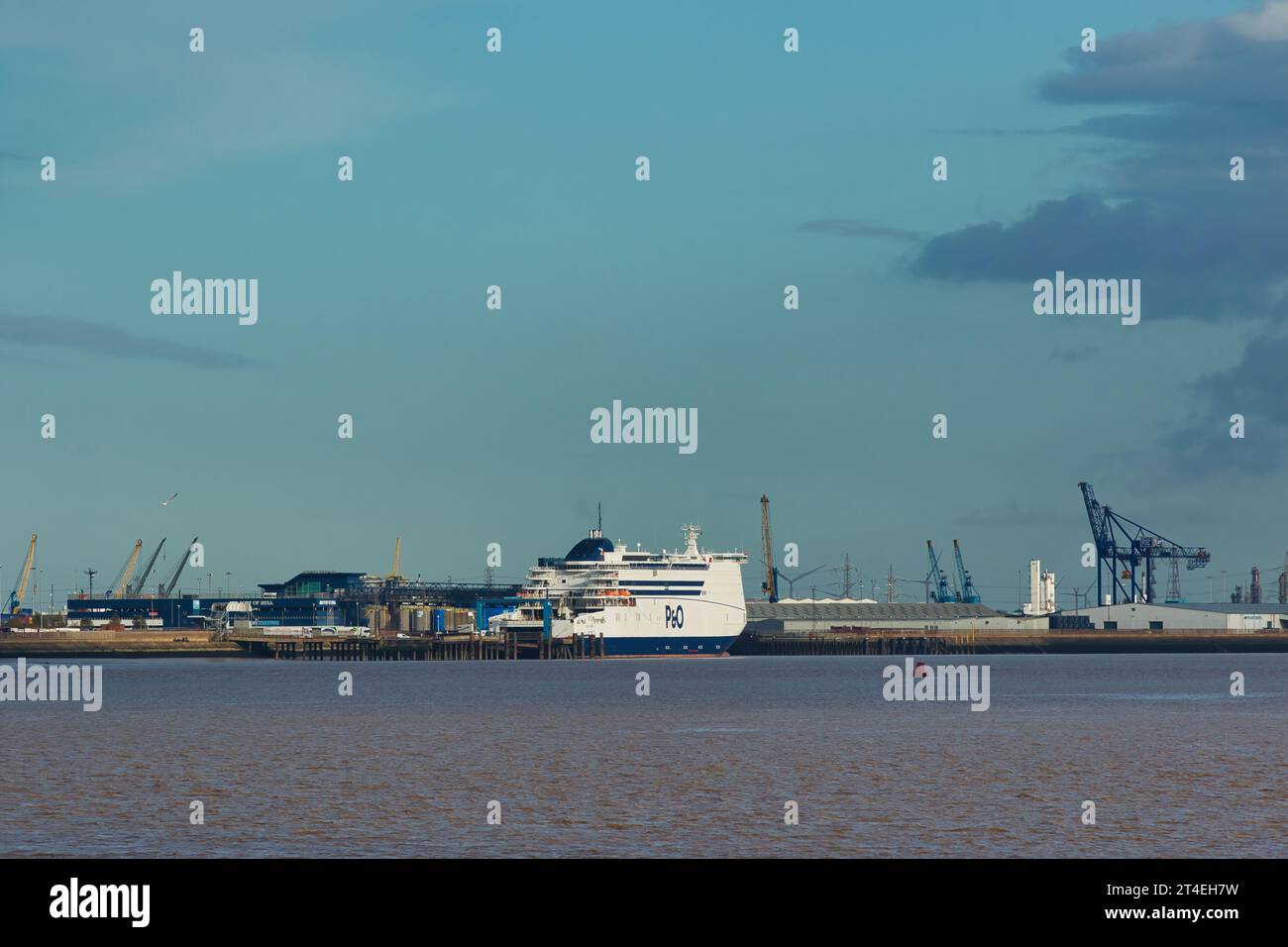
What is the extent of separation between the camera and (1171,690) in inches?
5049

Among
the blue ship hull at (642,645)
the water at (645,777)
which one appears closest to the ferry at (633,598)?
the blue ship hull at (642,645)

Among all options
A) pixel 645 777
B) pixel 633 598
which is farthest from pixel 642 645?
pixel 645 777

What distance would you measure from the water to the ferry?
81441 millimetres

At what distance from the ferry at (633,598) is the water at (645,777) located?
267ft

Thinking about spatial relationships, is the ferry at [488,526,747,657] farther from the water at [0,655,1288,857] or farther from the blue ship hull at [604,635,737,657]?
the water at [0,655,1288,857]

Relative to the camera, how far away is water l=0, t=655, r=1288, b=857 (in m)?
38.6

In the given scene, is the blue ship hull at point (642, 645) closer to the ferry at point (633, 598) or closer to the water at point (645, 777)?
the ferry at point (633, 598)

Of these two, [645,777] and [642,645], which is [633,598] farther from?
[645,777]

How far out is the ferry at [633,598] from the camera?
194875 mm

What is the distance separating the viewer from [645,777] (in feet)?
179

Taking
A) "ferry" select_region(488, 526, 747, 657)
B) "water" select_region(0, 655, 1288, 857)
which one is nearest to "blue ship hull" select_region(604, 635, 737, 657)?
"ferry" select_region(488, 526, 747, 657)
